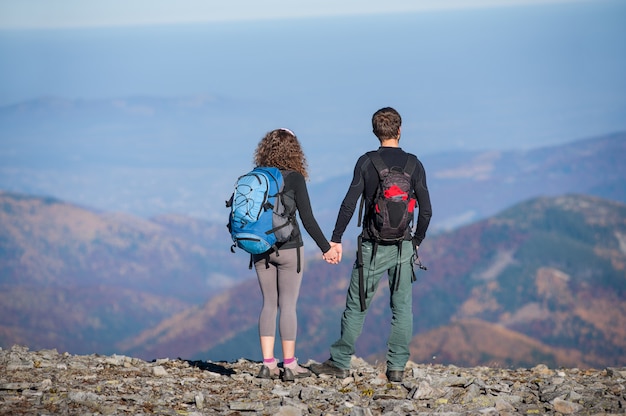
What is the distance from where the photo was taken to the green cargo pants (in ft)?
36.0

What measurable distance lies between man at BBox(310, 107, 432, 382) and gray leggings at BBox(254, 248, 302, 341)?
606 mm

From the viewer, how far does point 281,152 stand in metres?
10.8

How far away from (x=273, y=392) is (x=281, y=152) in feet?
9.20

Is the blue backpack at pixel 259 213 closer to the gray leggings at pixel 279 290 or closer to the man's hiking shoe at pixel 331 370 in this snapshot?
the gray leggings at pixel 279 290

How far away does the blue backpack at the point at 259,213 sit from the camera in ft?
34.2

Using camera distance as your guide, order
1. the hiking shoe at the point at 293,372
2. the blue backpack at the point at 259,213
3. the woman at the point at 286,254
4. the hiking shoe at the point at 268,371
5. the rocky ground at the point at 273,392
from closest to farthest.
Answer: the rocky ground at the point at 273,392
the blue backpack at the point at 259,213
the woman at the point at 286,254
the hiking shoe at the point at 293,372
the hiking shoe at the point at 268,371

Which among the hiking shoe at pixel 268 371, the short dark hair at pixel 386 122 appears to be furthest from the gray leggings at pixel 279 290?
the short dark hair at pixel 386 122

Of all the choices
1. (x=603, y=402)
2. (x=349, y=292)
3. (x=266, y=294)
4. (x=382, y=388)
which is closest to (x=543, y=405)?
(x=603, y=402)

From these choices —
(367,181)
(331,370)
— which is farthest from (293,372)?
(367,181)

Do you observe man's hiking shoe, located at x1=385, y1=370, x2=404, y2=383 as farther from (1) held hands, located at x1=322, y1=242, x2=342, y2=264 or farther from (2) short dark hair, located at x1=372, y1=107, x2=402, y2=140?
(2) short dark hair, located at x1=372, y1=107, x2=402, y2=140

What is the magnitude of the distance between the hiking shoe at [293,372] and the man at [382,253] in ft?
0.42

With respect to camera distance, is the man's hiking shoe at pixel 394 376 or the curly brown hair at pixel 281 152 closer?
the curly brown hair at pixel 281 152

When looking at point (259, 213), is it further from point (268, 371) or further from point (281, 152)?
point (268, 371)

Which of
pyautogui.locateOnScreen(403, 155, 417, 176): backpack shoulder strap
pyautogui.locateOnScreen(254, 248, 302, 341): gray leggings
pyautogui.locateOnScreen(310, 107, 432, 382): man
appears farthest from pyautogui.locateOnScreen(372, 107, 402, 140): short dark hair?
pyautogui.locateOnScreen(254, 248, 302, 341): gray leggings
